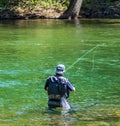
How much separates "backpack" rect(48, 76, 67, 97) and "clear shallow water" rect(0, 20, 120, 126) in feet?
1.99

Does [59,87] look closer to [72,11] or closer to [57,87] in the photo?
[57,87]

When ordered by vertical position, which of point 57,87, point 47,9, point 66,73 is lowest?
point 47,9

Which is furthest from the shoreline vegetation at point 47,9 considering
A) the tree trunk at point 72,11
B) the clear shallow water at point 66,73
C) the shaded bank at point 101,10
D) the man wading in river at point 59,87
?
the man wading in river at point 59,87

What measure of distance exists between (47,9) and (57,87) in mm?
45497

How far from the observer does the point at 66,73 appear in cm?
2281

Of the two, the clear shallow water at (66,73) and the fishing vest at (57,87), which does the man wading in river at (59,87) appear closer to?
the fishing vest at (57,87)

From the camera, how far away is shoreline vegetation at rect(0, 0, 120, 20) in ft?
191

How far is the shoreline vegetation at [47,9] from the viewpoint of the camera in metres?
58.3

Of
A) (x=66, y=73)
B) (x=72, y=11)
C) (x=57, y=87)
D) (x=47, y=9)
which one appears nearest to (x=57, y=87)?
(x=57, y=87)

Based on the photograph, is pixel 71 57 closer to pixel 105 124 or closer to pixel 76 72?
pixel 76 72

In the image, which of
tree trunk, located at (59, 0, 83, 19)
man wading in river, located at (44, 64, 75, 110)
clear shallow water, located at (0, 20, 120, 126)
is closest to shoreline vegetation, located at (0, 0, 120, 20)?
tree trunk, located at (59, 0, 83, 19)

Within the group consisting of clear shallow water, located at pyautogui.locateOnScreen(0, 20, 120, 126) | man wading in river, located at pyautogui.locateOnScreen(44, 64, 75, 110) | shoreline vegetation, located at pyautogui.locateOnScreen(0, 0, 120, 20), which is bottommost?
shoreline vegetation, located at pyautogui.locateOnScreen(0, 0, 120, 20)

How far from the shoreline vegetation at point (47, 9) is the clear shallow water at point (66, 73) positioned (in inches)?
632

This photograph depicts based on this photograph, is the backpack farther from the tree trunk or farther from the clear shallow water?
the tree trunk
